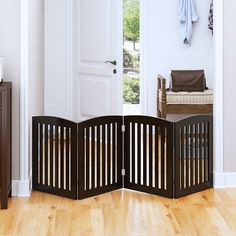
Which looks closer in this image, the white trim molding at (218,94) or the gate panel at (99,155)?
the gate panel at (99,155)

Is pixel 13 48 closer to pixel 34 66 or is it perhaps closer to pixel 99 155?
pixel 34 66

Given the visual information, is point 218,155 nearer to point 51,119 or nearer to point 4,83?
point 51,119

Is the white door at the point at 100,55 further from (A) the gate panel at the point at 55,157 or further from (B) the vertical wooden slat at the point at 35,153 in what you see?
(B) the vertical wooden slat at the point at 35,153

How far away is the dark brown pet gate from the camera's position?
4777 mm

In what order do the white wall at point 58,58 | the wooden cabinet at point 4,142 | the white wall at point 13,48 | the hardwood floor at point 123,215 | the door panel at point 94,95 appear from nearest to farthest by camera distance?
the hardwood floor at point 123,215 < the wooden cabinet at point 4,142 < the white wall at point 13,48 < the door panel at point 94,95 < the white wall at point 58,58

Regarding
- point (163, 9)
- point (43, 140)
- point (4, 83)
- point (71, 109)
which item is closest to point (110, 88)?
Result: point (71, 109)

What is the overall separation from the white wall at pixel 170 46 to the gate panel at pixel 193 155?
2875 mm

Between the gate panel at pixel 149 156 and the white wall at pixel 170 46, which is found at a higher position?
the white wall at pixel 170 46

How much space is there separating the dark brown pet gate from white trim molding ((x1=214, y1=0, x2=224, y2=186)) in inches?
2.0

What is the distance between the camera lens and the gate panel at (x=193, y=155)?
4.81 m

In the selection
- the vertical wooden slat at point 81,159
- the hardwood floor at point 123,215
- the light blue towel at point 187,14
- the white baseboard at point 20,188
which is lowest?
the hardwood floor at point 123,215

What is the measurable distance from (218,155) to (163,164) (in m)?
0.51

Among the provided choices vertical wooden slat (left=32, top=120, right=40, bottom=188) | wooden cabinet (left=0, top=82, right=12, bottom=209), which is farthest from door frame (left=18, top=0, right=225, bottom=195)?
wooden cabinet (left=0, top=82, right=12, bottom=209)

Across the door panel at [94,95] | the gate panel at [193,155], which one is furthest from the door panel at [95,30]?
the gate panel at [193,155]
